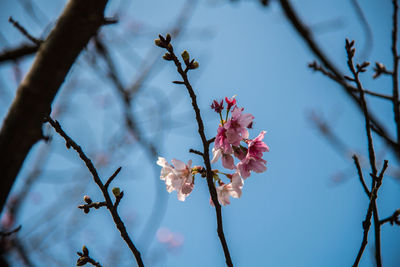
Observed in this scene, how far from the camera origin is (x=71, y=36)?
104cm

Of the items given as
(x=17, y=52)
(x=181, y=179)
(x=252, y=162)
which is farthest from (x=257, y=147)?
(x=17, y=52)

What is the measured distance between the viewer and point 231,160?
1247 millimetres

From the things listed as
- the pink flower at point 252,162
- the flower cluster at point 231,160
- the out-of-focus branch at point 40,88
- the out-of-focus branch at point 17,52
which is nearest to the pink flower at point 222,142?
the flower cluster at point 231,160

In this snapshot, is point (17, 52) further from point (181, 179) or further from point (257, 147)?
point (257, 147)

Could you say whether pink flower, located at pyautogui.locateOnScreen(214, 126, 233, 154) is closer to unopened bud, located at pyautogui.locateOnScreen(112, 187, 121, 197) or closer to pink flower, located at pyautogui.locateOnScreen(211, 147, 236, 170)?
pink flower, located at pyautogui.locateOnScreen(211, 147, 236, 170)

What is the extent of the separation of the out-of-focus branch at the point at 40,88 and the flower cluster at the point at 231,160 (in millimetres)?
600

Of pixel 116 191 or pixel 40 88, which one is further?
pixel 116 191

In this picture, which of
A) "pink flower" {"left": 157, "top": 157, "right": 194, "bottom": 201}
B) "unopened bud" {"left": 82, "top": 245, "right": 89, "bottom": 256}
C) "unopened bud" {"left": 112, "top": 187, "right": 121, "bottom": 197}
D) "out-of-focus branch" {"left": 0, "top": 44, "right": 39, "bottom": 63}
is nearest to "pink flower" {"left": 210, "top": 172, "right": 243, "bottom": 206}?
"pink flower" {"left": 157, "top": 157, "right": 194, "bottom": 201}

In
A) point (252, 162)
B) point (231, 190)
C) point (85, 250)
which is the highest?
point (252, 162)

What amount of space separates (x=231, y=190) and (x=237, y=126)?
0.33 meters

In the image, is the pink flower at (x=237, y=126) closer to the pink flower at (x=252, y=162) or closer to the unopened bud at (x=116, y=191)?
the pink flower at (x=252, y=162)

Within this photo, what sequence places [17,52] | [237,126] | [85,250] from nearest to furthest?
[85,250], [237,126], [17,52]

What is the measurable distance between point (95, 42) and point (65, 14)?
1.95 meters

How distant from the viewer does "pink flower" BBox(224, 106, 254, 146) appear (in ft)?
3.81
